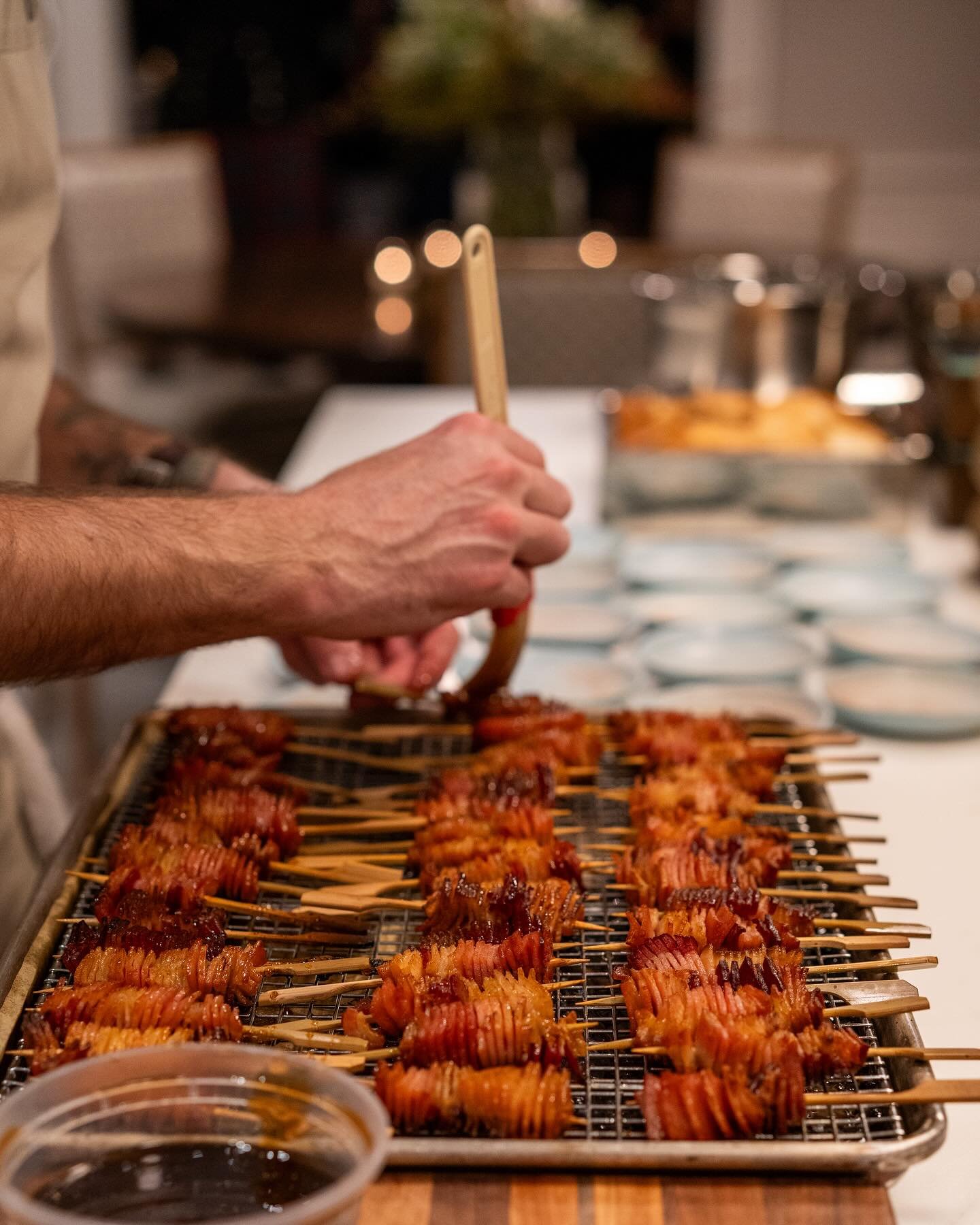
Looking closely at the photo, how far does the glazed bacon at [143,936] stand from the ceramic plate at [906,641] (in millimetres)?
1239

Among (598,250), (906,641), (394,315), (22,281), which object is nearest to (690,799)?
(906,641)

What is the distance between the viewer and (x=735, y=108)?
7637 mm

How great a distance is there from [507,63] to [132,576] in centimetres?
412

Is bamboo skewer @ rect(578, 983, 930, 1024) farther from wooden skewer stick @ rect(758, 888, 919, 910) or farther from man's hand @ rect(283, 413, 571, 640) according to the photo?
man's hand @ rect(283, 413, 571, 640)

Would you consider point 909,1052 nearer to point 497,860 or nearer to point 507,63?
point 497,860

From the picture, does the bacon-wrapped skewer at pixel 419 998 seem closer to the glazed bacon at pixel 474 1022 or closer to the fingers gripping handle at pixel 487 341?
the glazed bacon at pixel 474 1022

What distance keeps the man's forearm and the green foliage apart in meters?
3.98

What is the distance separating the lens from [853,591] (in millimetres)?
2568

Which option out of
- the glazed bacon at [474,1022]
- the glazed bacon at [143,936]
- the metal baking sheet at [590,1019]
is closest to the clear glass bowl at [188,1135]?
the metal baking sheet at [590,1019]

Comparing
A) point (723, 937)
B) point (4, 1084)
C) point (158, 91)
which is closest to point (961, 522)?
point (723, 937)

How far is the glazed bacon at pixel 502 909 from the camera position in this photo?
1.40 m

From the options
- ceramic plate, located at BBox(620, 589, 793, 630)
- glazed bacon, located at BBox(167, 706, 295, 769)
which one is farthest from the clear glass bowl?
ceramic plate, located at BBox(620, 589, 793, 630)

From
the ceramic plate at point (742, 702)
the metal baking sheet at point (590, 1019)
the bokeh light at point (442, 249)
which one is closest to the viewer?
the metal baking sheet at point (590, 1019)

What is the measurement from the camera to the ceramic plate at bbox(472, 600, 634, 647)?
7.66ft
